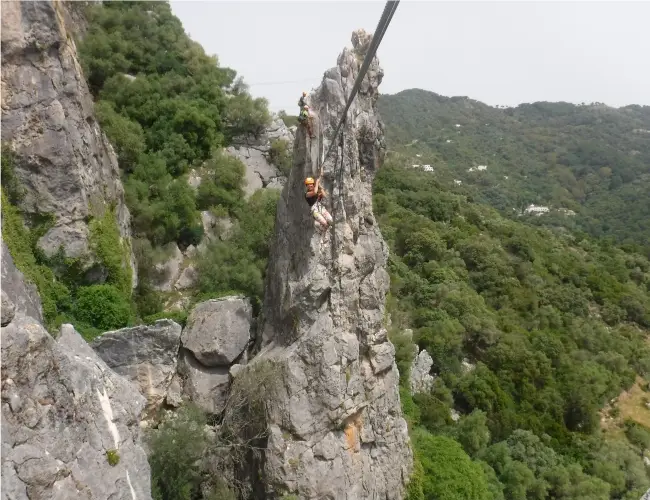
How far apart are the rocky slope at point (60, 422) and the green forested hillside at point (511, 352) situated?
1110 centimetres

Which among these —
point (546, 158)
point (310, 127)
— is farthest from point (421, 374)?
point (546, 158)

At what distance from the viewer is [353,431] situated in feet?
51.2

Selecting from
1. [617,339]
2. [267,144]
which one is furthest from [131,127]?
[617,339]

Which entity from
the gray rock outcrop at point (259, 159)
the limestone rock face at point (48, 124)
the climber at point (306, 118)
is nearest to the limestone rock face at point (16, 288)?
the limestone rock face at point (48, 124)

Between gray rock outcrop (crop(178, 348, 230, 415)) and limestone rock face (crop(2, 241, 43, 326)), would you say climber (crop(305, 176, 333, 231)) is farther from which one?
limestone rock face (crop(2, 241, 43, 326))

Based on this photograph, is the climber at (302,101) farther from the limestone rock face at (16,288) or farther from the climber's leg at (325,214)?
the limestone rock face at (16,288)

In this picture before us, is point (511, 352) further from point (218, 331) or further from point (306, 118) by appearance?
point (306, 118)

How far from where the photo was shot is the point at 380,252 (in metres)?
16.8

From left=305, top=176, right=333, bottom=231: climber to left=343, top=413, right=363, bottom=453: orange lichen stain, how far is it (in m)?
6.68

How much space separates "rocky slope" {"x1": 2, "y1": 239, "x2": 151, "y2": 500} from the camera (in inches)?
327

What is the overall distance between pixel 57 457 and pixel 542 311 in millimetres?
43736

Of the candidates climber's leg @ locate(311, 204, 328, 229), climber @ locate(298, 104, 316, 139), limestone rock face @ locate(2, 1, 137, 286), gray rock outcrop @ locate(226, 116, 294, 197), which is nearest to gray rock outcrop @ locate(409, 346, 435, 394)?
gray rock outcrop @ locate(226, 116, 294, 197)

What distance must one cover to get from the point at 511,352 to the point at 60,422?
107 feet

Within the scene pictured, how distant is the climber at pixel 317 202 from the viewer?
13.5 metres
